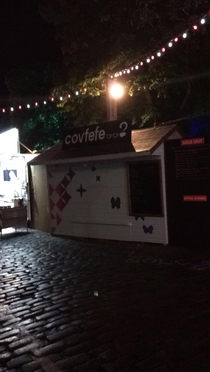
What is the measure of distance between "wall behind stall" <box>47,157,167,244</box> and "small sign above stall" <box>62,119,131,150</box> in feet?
2.00

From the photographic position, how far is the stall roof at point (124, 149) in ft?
31.9

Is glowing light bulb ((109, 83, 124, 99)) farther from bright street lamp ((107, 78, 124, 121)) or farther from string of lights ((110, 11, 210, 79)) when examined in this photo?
string of lights ((110, 11, 210, 79))

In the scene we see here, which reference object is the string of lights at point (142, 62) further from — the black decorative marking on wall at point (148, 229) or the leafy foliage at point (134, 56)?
the black decorative marking on wall at point (148, 229)

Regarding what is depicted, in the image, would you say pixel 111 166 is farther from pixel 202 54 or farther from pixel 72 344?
pixel 202 54

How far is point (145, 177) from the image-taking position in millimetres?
10117

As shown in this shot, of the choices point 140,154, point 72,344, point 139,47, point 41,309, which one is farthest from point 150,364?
point 139,47

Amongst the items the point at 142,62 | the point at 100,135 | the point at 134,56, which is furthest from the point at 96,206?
the point at 134,56

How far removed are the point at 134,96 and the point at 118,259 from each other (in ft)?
33.4

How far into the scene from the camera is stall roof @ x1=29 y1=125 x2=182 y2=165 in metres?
9.73

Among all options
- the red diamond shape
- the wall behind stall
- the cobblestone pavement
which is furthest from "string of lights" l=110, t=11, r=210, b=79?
the cobblestone pavement

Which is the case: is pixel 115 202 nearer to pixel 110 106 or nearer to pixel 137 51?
pixel 110 106

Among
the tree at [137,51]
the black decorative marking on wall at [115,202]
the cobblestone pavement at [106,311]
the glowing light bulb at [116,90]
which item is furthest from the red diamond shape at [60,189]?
the tree at [137,51]

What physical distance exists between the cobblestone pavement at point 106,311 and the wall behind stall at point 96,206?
0.74 metres

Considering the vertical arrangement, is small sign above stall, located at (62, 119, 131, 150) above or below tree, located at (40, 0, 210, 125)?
below
